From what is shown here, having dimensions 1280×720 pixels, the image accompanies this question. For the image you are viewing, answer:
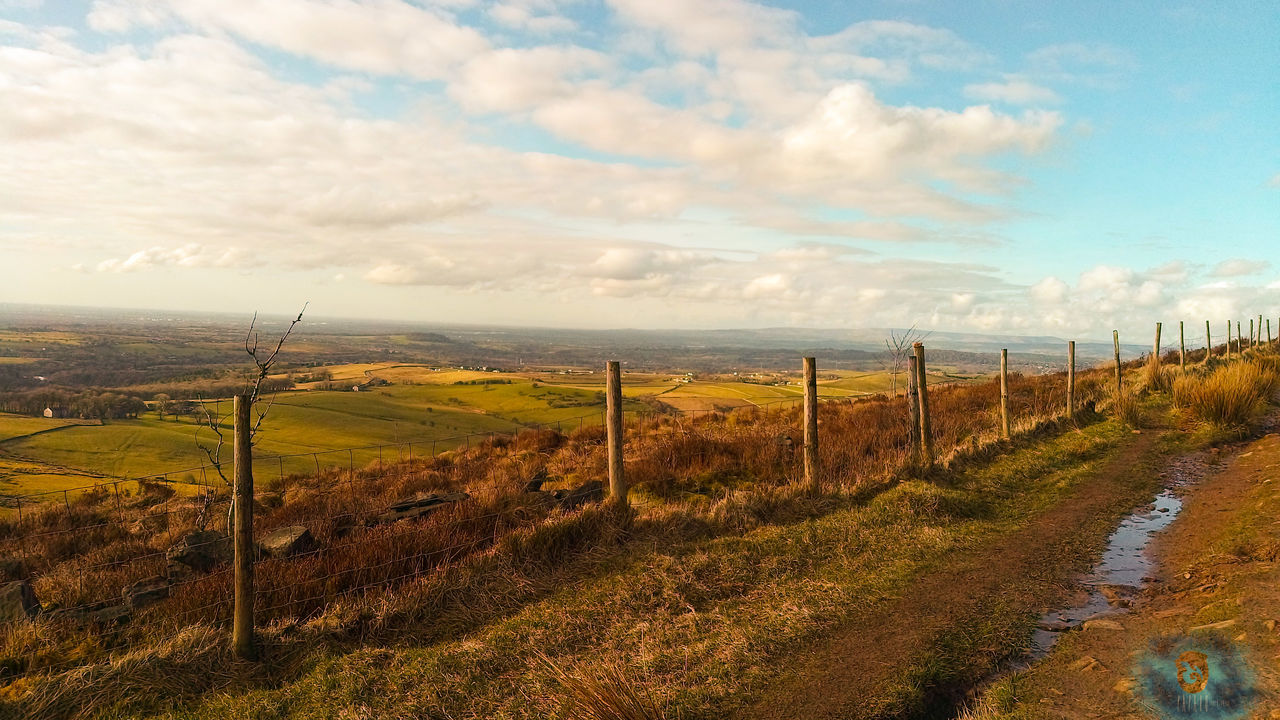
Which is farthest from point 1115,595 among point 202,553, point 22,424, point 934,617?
point 22,424

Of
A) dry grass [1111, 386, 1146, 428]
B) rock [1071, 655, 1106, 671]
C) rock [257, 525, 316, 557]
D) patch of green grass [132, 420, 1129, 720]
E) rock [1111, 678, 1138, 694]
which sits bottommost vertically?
patch of green grass [132, 420, 1129, 720]

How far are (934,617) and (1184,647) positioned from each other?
1.82 metres

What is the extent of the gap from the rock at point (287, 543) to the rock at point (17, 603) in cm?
200

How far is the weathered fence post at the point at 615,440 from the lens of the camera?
8.30m

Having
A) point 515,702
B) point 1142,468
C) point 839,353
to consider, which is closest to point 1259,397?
point 1142,468

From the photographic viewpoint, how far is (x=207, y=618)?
5.80 meters

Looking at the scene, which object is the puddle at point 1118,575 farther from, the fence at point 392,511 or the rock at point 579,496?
the rock at point 579,496

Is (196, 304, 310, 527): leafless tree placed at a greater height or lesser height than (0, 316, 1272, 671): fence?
greater

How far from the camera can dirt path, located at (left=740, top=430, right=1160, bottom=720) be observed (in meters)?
4.57

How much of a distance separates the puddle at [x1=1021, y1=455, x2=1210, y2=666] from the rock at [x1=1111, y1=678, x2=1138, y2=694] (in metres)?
0.61

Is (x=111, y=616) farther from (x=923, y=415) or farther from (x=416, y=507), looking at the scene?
(x=923, y=415)

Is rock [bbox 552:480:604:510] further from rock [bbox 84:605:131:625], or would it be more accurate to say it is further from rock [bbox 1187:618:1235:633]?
rock [bbox 1187:618:1235:633]

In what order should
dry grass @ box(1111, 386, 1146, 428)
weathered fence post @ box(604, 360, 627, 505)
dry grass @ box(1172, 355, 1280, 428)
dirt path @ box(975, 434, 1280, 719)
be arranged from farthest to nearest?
dry grass @ box(1111, 386, 1146, 428)
dry grass @ box(1172, 355, 1280, 428)
weathered fence post @ box(604, 360, 627, 505)
dirt path @ box(975, 434, 1280, 719)

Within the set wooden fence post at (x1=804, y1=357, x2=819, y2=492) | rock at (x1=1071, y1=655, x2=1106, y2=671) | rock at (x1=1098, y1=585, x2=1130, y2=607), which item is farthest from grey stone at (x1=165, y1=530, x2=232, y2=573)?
rock at (x1=1098, y1=585, x2=1130, y2=607)
